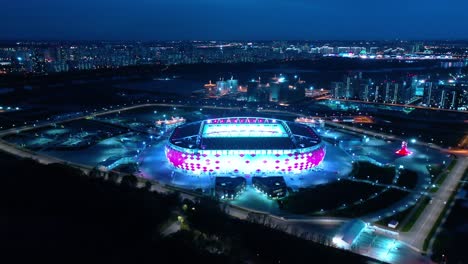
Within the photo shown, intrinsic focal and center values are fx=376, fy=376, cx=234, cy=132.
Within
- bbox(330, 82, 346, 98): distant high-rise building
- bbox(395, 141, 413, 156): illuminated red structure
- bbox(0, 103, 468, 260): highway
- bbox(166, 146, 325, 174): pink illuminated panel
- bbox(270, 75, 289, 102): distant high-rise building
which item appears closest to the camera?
bbox(0, 103, 468, 260): highway

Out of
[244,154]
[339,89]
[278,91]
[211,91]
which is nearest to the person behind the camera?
[244,154]

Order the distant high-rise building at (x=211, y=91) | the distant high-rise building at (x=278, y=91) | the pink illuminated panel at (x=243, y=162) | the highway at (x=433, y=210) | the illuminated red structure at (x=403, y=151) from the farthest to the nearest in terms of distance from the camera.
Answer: the distant high-rise building at (x=211, y=91)
the distant high-rise building at (x=278, y=91)
the illuminated red structure at (x=403, y=151)
the pink illuminated panel at (x=243, y=162)
the highway at (x=433, y=210)

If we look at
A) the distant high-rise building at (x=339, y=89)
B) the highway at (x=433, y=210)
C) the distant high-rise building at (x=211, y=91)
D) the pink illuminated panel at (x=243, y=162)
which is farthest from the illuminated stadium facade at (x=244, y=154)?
the distant high-rise building at (x=211, y=91)

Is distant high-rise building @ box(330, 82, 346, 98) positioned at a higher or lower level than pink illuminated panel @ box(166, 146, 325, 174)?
higher

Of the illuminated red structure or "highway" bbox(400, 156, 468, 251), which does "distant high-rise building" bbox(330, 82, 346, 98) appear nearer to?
the illuminated red structure

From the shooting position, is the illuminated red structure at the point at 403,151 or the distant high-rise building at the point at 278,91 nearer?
the illuminated red structure at the point at 403,151

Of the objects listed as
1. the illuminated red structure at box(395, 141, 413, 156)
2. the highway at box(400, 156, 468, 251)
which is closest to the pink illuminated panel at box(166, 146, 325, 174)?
the highway at box(400, 156, 468, 251)

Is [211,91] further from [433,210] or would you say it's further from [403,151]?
[433,210]

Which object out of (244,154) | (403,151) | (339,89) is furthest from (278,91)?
(244,154)

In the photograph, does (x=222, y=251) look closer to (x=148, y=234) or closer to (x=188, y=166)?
(x=148, y=234)

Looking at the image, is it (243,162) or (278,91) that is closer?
(243,162)

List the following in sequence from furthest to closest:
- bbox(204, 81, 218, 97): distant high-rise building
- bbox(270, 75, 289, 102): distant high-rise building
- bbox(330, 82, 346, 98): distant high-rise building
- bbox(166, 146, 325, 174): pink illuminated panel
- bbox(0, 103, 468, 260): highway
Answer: bbox(204, 81, 218, 97): distant high-rise building
bbox(330, 82, 346, 98): distant high-rise building
bbox(270, 75, 289, 102): distant high-rise building
bbox(166, 146, 325, 174): pink illuminated panel
bbox(0, 103, 468, 260): highway

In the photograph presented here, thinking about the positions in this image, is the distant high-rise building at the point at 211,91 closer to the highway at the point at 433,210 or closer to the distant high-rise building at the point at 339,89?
the distant high-rise building at the point at 339,89
